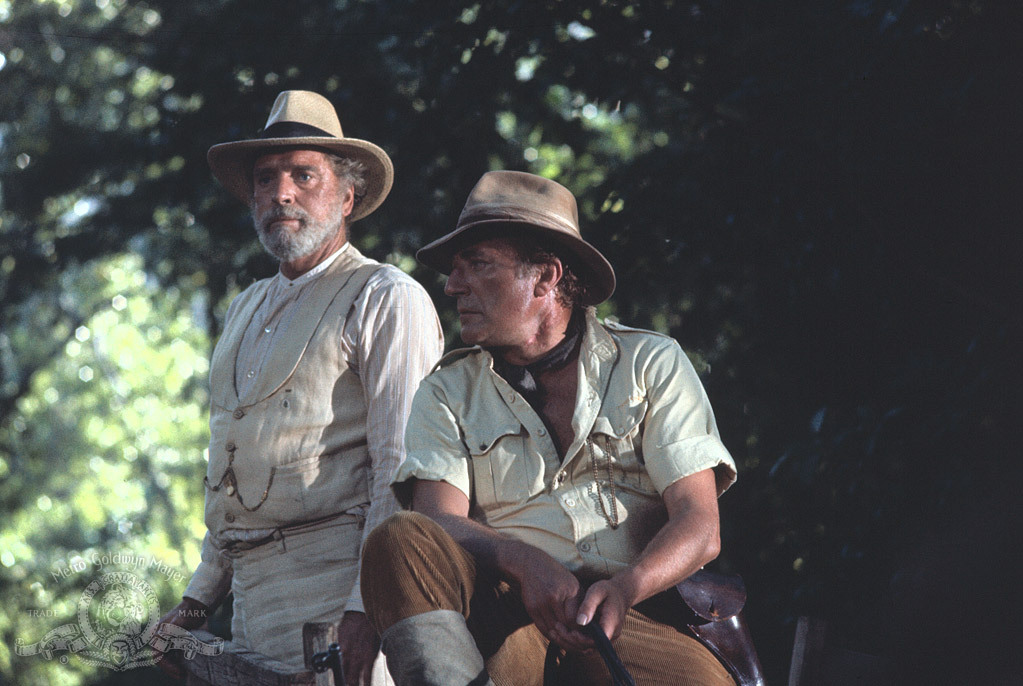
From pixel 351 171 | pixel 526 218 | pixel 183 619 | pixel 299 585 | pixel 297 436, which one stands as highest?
pixel 526 218

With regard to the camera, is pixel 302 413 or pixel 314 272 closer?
pixel 302 413

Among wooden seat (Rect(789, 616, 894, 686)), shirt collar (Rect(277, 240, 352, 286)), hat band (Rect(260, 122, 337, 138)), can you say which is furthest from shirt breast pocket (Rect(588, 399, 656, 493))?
hat band (Rect(260, 122, 337, 138))

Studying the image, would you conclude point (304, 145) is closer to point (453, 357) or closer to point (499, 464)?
point (453, 357)

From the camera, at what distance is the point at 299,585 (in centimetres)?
325

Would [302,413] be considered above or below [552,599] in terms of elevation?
below

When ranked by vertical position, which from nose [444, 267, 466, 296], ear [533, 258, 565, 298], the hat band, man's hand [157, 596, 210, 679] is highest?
the hat band

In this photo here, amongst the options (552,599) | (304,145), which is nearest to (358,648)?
(552,599)

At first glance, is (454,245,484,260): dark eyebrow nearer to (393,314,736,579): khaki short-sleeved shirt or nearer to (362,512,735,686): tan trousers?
(393,314,736,579): khaki short-sleeved shirt

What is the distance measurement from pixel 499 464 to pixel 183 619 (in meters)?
1.33

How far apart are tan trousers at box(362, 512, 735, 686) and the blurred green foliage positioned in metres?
1.69

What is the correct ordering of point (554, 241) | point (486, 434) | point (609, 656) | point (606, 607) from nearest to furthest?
1. point (609, 656)
2. point (606, 607)
3. point (486, 434)
4. point (554, 241)

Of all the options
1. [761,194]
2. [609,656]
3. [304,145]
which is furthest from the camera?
[761,194]

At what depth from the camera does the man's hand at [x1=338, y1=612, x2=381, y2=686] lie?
2.81 meters

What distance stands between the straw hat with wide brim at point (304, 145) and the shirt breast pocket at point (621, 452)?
4.72 feet
